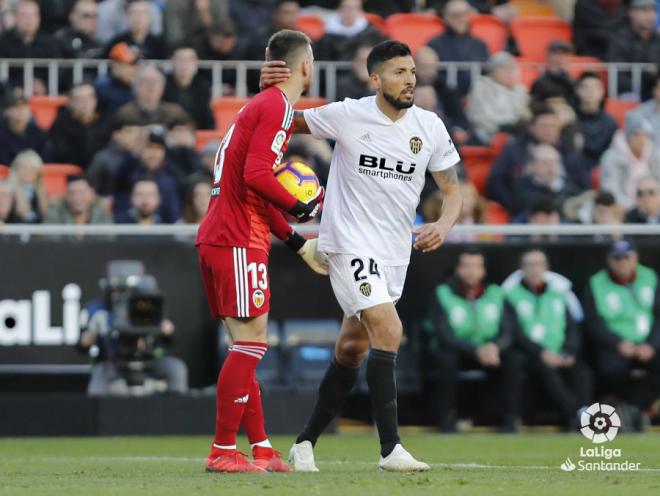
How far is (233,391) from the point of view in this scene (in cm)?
846

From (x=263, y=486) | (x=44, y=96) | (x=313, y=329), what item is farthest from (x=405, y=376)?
(x=263, y=486)

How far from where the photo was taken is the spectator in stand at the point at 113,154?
15242 millimetres

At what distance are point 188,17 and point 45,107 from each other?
2.05 meters

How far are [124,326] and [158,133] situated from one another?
302 centimetres

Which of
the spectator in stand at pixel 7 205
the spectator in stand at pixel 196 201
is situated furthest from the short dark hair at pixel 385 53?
the spectator in stand at pixel 7 205

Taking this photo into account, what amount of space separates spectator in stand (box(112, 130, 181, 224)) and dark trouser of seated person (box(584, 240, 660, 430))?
12.3ft

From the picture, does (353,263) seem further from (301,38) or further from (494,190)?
(494,190)

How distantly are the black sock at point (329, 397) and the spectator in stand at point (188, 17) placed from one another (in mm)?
9672

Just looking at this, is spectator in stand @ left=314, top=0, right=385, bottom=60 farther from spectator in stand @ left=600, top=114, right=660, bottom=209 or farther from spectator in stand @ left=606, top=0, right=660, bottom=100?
spectator in stand @ left=606, top=0, right=660, bottom=100

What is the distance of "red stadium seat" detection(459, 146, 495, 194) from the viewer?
55.4ft

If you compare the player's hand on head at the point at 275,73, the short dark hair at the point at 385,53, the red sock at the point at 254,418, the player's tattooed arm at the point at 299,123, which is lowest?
the red sock at the point at 254,418

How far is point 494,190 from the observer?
54.0 ft

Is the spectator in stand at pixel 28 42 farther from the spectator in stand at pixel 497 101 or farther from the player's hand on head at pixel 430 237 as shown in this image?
the player's hand on head at pixel 430 237

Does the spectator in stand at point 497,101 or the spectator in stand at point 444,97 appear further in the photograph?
the spectator in stand at point 497,101
